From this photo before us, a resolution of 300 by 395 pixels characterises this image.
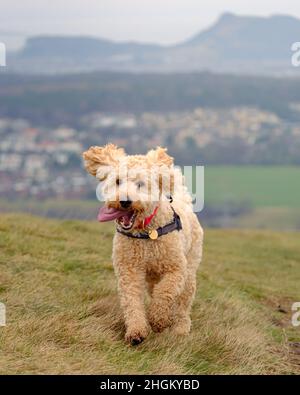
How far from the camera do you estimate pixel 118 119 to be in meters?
140

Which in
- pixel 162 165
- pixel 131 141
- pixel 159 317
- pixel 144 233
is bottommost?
pixel 159 317

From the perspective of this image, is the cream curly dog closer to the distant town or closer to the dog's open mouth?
the dog's open mouth

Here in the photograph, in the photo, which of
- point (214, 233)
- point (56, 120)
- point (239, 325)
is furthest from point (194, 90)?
point (239, 325)

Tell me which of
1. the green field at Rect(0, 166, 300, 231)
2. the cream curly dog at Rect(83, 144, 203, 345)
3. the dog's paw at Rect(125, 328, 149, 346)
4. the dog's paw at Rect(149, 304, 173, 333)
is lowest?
the green field at Rect(0, 166, 300, 231)

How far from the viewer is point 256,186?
8844cm

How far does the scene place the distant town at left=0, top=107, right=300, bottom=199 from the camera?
8933 centimetres

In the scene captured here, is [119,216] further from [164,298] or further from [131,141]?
[131,141]

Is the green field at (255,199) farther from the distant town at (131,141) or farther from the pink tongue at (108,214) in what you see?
the pink tongue at (108,214)

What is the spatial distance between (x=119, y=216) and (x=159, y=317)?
1111 millimetres

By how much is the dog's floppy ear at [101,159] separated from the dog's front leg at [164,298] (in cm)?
115

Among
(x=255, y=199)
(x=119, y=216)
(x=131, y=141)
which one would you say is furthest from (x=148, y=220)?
(x=131, y=141)

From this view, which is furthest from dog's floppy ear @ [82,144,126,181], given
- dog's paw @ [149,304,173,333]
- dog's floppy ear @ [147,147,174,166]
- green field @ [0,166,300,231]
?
green field @ [0,166,300,231]

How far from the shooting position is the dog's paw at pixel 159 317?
22.4ft
